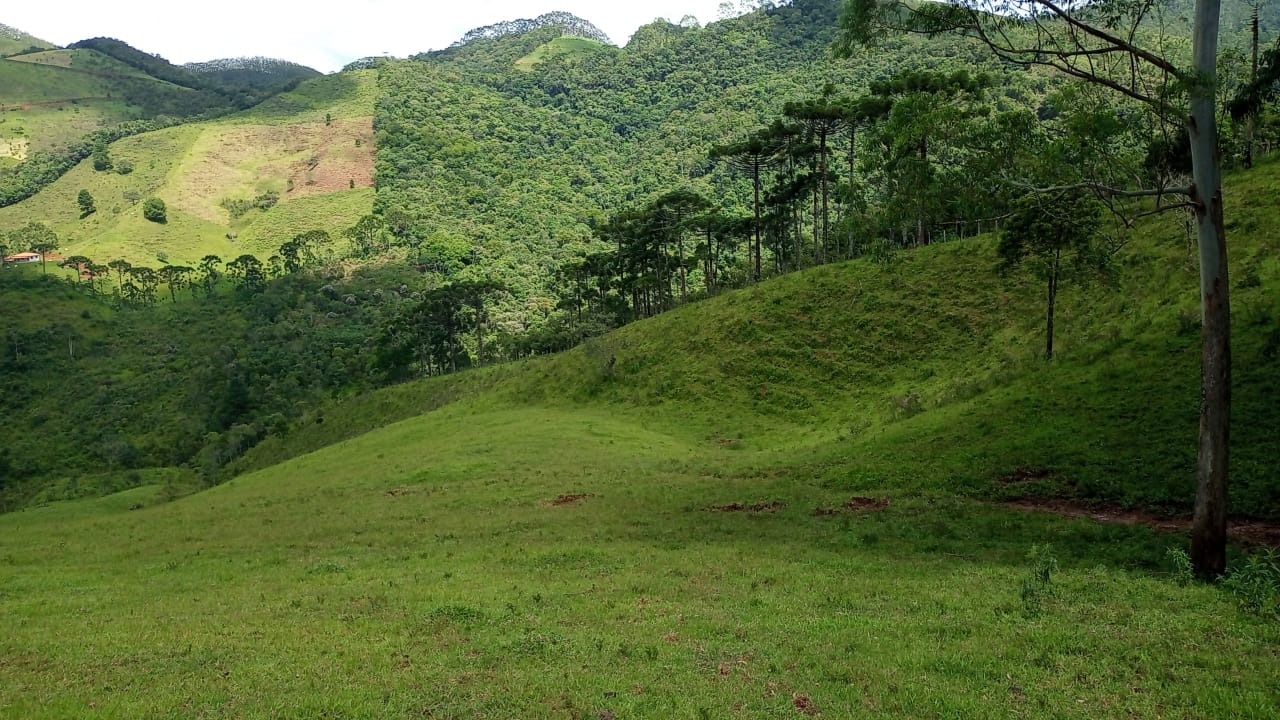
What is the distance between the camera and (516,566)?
19.0 meters

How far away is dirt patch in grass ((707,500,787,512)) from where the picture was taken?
79.5 ft

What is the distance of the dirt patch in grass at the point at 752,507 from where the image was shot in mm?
24219

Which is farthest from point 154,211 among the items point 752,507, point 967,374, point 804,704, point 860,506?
point 804,704

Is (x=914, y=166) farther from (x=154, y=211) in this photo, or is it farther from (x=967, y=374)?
(x=154, y=211)

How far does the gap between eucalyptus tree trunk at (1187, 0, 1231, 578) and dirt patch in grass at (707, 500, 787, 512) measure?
12.5 m

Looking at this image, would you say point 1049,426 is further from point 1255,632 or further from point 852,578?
point 1255,632

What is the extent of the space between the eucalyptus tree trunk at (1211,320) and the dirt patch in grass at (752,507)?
12474 mm

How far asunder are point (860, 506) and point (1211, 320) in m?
11.7

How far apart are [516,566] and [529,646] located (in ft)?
24.8

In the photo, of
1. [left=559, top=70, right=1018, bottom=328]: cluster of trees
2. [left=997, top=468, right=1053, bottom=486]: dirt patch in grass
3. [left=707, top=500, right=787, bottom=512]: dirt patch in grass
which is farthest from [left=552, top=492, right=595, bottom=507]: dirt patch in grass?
[left=997, top=468, right=1053, bottom=486]: dirt patch in grass

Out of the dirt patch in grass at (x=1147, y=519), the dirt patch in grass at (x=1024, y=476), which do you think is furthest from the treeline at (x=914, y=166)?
the dirt patch in grass at (x=1024, y=476)

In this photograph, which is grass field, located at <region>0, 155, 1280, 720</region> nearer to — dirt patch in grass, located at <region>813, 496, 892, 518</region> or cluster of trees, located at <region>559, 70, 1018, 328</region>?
dirt patch in grass, located at <region>813, 496, 892, 518</region>

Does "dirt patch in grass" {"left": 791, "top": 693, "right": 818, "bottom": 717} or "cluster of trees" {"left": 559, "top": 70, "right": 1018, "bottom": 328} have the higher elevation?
"cluster of trees" {"left": 559, "top": 70, "right": 1018, "bottom": 328}

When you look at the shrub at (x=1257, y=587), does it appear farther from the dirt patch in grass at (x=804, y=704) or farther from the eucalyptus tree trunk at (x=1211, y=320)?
the dirt patch in grass at (x=804, y=704)
